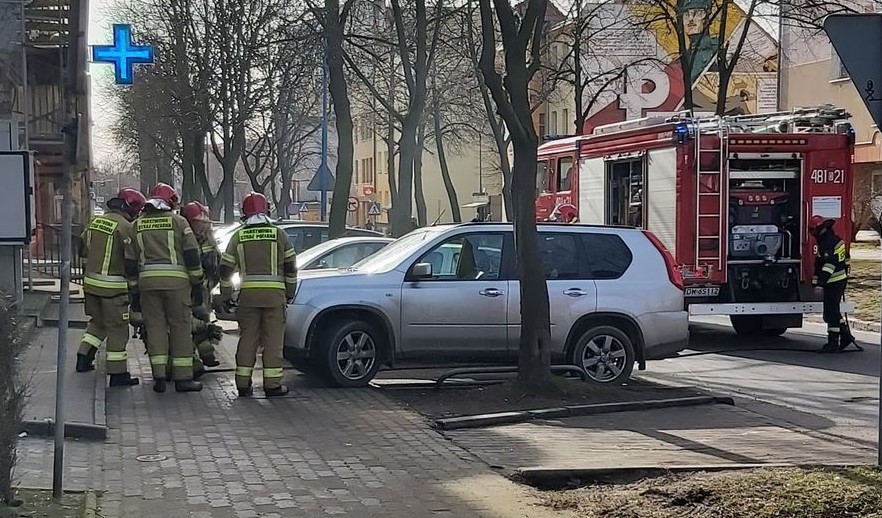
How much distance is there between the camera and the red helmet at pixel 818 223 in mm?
14500

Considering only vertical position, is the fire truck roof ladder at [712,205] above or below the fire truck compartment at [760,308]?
above

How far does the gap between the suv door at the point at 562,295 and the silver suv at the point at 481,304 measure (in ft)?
0.03

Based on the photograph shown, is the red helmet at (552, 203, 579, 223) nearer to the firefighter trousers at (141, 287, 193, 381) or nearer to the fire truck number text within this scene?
the fire truck number text

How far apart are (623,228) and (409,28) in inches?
507

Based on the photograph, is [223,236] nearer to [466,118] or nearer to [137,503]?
[137,503]

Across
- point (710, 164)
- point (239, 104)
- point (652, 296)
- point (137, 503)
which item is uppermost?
point (239, 104)

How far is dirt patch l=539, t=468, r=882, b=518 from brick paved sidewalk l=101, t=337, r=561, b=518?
0.35m

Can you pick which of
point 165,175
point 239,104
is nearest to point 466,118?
point 165,175

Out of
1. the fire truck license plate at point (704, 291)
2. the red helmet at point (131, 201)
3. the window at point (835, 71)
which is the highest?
the window at point (835, 71)

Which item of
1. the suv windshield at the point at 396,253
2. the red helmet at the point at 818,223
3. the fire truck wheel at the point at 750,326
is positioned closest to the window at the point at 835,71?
the fire truck wheel at the point at 750,326

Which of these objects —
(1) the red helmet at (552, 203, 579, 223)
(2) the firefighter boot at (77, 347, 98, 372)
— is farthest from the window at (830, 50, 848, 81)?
(2) the firefighter boot at (77, 347, 98, 372)

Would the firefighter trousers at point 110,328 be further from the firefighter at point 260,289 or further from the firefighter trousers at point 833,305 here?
the firefighter trousers at point 833,305

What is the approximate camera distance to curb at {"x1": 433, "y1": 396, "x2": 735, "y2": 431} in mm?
8828

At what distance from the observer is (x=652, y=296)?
11.4 metres
